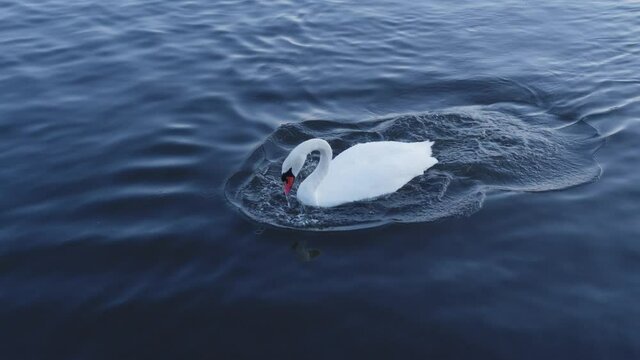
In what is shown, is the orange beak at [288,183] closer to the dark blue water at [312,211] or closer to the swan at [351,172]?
the swan at [351,172]

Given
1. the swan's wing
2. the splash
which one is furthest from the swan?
the splash

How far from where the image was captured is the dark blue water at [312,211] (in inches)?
326

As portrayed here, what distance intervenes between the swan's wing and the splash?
17cm

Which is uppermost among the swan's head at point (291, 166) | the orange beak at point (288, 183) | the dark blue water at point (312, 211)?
the swan's head at point (291, 166)

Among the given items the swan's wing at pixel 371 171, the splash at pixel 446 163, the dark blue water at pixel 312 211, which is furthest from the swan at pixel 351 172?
the dark blue water at pixel 312 211

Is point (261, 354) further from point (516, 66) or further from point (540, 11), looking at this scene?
point (540, 11)

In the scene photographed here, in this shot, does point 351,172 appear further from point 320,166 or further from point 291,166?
point 291,166

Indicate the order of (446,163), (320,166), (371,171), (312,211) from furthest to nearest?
(446,163), (320,166), (371,171), (312,211)

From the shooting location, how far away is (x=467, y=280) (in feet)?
29.6

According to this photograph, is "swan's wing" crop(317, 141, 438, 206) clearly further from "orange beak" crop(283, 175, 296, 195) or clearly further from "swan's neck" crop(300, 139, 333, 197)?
"orange beak" crop(283, 175, 296, 195)

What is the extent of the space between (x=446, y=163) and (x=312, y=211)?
256 cm

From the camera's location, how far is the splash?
10508mm

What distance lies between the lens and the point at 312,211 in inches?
417

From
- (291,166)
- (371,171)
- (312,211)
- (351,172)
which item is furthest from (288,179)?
(371,171)
